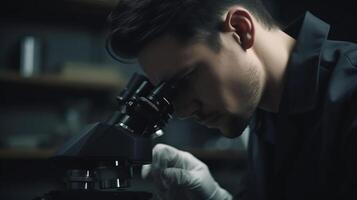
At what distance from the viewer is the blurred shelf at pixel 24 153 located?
7.71 ft

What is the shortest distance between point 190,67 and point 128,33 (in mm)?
168

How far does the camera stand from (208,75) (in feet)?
3.70

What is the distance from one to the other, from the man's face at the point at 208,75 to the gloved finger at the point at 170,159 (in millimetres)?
269

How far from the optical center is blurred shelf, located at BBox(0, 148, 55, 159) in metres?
2.35

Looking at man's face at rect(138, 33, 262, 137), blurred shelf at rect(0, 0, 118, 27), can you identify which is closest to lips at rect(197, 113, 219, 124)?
man's face at rect(138, 33, 262, 137)

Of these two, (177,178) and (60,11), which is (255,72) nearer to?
(177,178)

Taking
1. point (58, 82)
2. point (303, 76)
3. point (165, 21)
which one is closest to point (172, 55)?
point (165, 21)

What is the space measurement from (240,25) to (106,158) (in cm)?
49

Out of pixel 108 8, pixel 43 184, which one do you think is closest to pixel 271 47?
pixel 108 8

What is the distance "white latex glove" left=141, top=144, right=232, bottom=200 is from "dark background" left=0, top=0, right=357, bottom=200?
112cm

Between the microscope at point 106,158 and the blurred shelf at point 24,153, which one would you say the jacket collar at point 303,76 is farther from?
the blurred shelf at point 24,153

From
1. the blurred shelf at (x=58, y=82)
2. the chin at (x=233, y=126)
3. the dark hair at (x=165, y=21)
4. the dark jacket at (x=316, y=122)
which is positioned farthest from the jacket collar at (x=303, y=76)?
the blurred shelf at (x=58, y=82)

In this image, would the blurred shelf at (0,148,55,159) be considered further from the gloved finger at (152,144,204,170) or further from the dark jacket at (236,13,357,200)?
the dark jacket at (236,13,357,200)

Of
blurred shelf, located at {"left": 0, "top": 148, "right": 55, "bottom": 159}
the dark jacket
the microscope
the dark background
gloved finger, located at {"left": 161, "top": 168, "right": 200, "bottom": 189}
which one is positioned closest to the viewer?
the microscope
